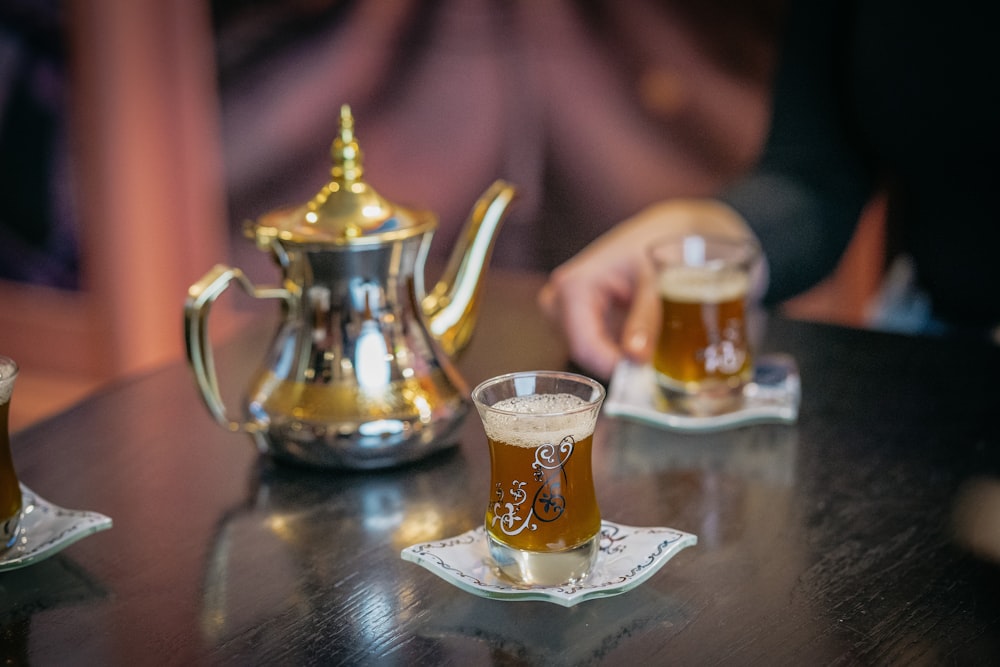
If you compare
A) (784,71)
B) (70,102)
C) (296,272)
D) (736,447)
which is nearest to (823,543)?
(736,447)

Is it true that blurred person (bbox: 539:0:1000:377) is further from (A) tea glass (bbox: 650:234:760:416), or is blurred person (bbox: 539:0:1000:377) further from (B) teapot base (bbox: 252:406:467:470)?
(B) teapot base (bbox: 252:406:467:470)

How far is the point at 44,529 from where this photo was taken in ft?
2.69

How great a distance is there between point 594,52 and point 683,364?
199 centimetres

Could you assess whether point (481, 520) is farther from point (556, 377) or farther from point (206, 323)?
point (206, 323)

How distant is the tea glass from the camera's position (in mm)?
1117

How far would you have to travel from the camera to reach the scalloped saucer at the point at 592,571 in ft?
2.34

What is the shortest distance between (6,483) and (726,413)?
0.65 m

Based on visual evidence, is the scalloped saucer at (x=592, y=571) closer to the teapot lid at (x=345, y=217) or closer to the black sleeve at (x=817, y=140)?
the teapot lid at (x=345, y=217)

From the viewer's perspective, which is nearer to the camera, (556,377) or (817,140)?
(556,377)

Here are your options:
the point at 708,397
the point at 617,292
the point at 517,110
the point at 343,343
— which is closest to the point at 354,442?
the point at 343,343

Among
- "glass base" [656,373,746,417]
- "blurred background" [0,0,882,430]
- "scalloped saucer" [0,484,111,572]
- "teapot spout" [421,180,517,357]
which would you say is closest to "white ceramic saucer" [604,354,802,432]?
"glass base" [656,373,746,417]

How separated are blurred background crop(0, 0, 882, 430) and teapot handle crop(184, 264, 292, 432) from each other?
1944 mm

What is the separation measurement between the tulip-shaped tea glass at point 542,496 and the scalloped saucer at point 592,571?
15mm

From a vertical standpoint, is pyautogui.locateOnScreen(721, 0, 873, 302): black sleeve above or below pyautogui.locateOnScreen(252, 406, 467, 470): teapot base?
above
